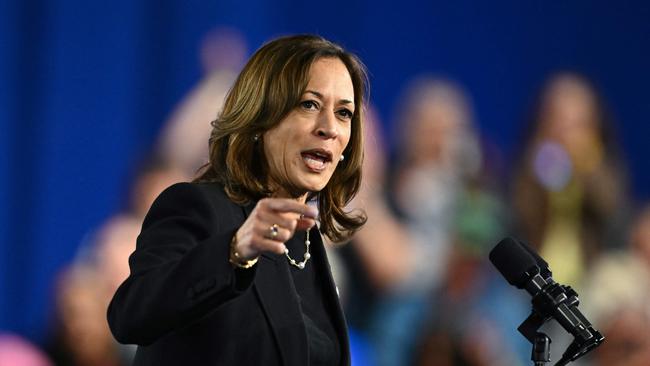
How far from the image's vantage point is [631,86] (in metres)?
4.41

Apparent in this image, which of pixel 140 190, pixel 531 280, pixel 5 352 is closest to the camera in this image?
pixel 531 280

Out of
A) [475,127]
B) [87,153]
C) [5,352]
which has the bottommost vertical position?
[5,352]

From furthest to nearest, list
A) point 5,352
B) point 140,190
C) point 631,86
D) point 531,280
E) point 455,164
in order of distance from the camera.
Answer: point 631,86
point 455,164
point 140,190
point 5,352
point 531,280

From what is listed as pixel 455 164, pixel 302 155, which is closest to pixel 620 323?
pixel 455 164

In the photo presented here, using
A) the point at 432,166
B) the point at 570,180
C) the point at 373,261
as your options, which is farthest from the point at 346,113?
the point at 570,180

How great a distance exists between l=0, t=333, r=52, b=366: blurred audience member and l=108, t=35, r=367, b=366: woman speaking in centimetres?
156

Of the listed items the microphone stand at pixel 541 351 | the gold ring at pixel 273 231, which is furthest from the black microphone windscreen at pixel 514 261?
the gold ring at pixel 273 231

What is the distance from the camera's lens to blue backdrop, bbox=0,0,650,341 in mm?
3469

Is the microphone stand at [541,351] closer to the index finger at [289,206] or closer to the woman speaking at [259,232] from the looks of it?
the woman speaking at [259,232]

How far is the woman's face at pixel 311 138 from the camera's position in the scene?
1.99m

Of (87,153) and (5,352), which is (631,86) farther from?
(5,352)

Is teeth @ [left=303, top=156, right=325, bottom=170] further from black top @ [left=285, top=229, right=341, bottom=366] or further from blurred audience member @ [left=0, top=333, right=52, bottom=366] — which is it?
blurred audience member @ [left=0, top=333, right=52, bottom=366]

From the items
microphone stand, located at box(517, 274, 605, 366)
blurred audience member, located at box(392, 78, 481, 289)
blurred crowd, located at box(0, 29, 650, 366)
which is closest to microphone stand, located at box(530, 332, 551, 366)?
microphone stand, located at box(517, 274, 605, 366)

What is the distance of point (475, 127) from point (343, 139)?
2.24m
